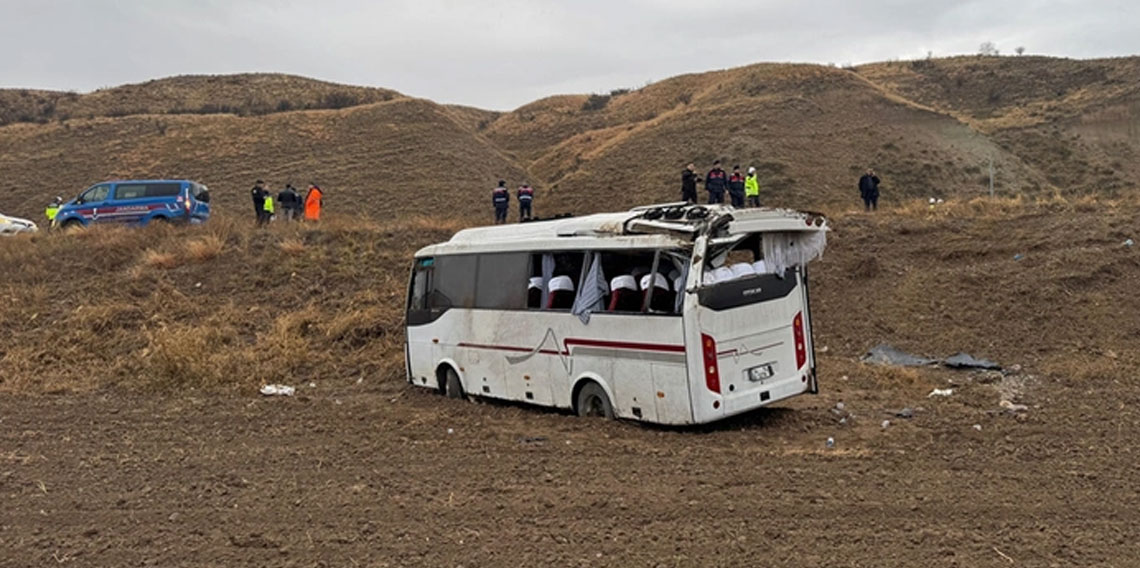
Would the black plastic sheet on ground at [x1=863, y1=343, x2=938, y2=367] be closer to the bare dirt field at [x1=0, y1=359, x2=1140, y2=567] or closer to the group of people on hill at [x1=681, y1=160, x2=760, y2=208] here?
the bare dirt field at [x1=0, y1=359, x2=1140, y2=567]

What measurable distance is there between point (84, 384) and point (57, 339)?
118 inches

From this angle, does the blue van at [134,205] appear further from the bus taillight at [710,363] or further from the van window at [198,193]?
the bus taillight at [710,363]

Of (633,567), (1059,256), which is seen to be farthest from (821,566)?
(1059,256)

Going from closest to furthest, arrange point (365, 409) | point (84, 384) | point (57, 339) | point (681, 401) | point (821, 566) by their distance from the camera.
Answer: point (821, 566)
point (681, 401)
point (365, 409)
point (84, 384)
point (57, 339)

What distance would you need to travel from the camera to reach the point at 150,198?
928 inches

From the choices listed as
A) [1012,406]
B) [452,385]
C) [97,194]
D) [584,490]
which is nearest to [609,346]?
[584,490]

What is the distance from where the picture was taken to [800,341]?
9.24 metres

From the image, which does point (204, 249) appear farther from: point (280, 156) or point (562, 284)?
point (280, 156)

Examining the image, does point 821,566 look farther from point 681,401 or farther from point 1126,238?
point 1126,238

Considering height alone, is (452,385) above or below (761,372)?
below

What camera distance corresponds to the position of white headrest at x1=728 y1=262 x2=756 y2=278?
8.59m

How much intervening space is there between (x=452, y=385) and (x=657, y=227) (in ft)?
14.8

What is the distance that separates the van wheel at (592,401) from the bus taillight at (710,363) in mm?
1447

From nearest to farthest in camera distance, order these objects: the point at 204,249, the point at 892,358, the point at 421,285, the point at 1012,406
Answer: the point at 1012,406, the point at 421,285, the point at 892,358, the point at 204,249
